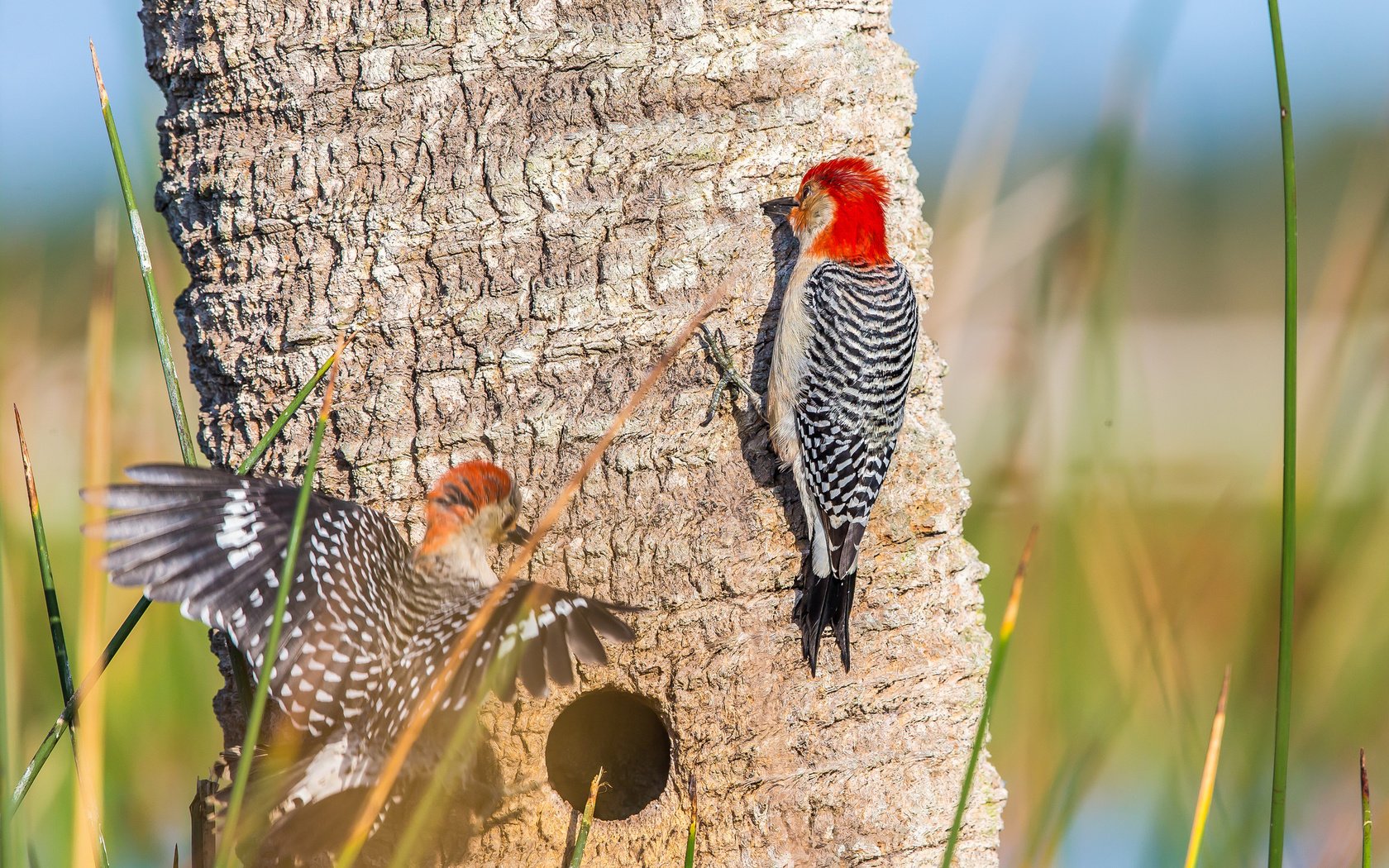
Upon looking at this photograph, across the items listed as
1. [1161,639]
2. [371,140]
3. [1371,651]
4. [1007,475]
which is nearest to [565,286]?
[371,140]

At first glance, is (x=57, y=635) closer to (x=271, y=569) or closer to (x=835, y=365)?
(x=271, y=569)

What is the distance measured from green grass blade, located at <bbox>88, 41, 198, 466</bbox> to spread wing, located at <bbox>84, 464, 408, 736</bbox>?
0.10 m

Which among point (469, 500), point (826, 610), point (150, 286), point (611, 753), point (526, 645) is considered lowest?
point (611, 753)

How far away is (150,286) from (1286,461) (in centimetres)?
189

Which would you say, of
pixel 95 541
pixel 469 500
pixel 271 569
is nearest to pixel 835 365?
pixel 469 500

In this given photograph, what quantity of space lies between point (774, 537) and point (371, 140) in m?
1.24

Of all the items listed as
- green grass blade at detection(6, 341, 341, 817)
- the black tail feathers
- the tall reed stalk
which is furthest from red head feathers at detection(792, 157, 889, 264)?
the tall reed stalk

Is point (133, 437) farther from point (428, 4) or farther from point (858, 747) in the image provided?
point (858, 747)

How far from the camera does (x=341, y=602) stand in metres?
2.31

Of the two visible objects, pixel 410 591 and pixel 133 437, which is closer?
pixel 410 591

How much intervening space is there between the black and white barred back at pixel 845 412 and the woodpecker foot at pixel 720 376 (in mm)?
112

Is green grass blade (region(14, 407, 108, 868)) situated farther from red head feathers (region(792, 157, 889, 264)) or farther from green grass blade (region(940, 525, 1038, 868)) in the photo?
red head feathers (region(792, 157, 889, 264))

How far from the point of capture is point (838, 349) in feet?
8.75

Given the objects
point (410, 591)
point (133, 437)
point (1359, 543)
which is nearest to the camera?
point (1359, 543)
